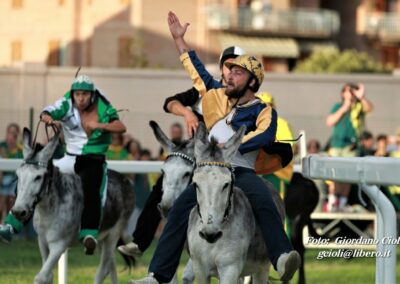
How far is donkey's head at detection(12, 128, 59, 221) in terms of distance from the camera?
11508 millimetres

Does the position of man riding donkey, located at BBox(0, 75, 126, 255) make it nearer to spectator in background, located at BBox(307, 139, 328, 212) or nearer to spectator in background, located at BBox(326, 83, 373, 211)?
spectator in background, located at BBox(307, 139, 328, 212)

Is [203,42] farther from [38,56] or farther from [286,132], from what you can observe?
[286,132]

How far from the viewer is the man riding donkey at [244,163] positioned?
9.45 m

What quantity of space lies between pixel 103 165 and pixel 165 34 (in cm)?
5506

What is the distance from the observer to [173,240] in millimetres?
9625

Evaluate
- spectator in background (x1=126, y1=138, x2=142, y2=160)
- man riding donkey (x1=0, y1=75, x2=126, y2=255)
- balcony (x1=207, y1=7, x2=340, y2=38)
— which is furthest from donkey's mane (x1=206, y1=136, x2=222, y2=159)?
balcony (x1=207, y1=7, x2=340, y2=38)

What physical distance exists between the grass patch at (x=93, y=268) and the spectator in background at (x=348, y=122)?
227 centimetres

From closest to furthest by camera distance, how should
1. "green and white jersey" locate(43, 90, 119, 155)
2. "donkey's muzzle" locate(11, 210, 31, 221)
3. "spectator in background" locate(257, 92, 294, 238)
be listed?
"donkey's muzzle" locate(11, 210, 31, 221)
"green and white jersey" locate(43, 90, 119, 155)
"spectator in background" locate(257, 92, 294, 238)

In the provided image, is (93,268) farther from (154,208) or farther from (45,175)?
(45,175)

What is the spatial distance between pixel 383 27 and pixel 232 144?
70507 mm

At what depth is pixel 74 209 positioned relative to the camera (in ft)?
41.3

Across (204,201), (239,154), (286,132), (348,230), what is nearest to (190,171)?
(239,154)

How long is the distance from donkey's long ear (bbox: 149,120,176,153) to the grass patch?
157 inches

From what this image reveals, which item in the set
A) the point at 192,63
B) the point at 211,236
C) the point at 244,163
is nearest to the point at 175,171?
the point at 192,63
